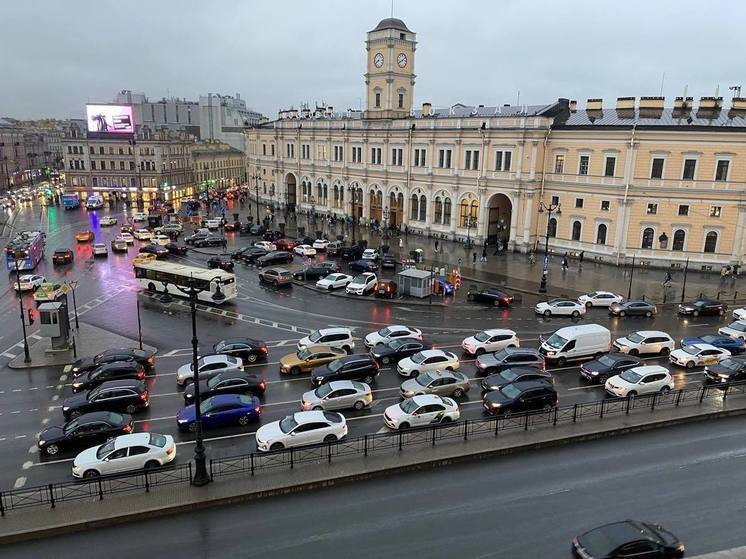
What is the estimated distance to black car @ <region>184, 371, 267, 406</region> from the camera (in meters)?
24.4

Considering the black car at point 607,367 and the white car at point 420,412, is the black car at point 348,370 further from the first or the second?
the black car at point 607,367

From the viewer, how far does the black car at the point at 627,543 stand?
552 inches

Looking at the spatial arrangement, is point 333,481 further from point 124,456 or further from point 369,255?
point 369,255

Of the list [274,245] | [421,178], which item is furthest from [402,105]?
[274,245]

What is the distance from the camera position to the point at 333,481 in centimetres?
1833

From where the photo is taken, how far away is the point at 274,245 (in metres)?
63.3

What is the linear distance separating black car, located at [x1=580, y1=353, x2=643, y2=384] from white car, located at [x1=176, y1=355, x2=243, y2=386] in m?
16.8

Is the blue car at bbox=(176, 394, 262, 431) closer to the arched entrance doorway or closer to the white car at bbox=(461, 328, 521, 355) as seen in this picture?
A: the white car at bbox=(461, 328, 521, 355)

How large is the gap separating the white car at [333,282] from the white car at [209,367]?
18422 mm

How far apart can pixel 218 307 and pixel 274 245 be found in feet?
76.6

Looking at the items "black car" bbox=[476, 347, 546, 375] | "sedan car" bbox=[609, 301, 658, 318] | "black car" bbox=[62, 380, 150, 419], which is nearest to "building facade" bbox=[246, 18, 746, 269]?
"sedan car" bbox=[609, 301, 658, 318]

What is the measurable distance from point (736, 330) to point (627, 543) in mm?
25406

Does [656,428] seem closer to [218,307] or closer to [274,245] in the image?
[218,307]

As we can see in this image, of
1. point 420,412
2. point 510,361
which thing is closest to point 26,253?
point 420,412
